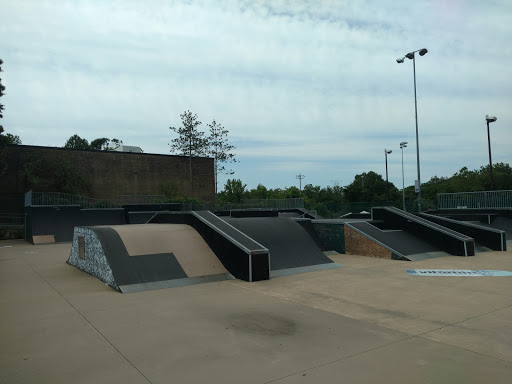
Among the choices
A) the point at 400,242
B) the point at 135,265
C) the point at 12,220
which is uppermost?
the point at 12,220

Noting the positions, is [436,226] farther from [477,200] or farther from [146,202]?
[146,202]

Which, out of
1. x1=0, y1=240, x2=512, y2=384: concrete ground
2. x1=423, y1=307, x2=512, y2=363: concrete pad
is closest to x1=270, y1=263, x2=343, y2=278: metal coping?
x1=0, y1=240, x2=512, y2=384: concrete ground

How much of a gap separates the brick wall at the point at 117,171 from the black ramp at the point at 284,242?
29305 mm

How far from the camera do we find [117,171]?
134ft

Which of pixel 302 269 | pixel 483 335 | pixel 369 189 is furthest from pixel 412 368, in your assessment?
pixel 369 189

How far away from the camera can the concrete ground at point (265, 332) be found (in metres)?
4.43

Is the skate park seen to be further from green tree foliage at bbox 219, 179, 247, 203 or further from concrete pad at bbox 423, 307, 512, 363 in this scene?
green tree foliage at bbox 219, 179, 247, 203

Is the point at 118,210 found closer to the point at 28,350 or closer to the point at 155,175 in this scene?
the point at 155,175

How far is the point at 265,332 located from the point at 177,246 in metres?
6.48

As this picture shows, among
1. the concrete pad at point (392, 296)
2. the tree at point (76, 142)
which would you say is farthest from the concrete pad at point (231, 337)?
the tree at point (76, 142)

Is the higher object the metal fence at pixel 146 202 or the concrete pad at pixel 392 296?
the metal fence at pixel 146 202

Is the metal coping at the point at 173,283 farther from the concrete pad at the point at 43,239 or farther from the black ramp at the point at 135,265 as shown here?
the concrete pad at the point at 43,239

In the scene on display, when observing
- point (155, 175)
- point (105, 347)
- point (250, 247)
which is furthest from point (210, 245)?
point (155, 175)

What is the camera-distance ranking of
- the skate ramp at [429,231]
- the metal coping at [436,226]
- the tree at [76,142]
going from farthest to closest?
the tree at [76,142], the metal coping at [436,226], the skate ramp at [429,231]
